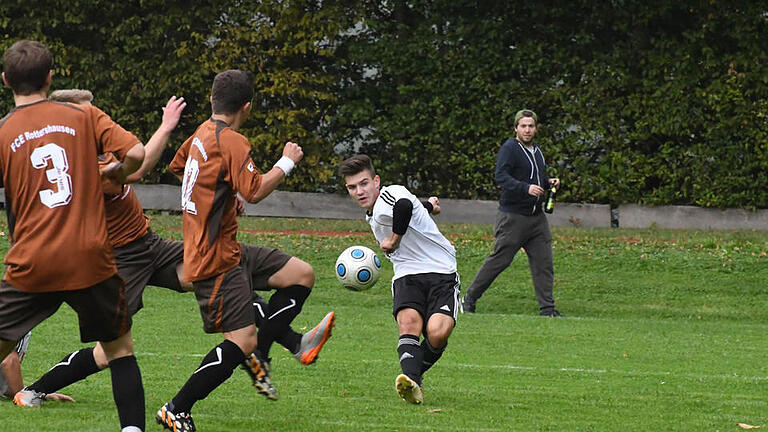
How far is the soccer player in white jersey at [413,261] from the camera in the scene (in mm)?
6965

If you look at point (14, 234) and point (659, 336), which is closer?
point (14, 234)

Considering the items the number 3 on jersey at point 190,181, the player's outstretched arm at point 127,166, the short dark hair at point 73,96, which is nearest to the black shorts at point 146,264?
the short dark hair at point 73,96

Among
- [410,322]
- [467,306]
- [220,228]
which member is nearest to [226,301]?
[220,228]

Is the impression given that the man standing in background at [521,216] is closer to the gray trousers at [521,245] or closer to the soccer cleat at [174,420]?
the gray trousers at [521,245]

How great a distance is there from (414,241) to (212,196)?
1.89 meters

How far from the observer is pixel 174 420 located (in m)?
5.50

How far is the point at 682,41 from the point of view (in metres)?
20.0

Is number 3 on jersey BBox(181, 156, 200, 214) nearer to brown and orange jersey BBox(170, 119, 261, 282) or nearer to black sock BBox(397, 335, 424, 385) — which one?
brown and orange jersey BBox(170, 119, 261, 282)

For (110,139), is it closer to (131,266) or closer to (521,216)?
(131,266)

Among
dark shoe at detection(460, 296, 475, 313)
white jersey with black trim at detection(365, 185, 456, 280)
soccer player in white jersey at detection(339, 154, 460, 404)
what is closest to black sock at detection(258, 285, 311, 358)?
soccer player in white jersey at detection(339, 154, 460, 404)

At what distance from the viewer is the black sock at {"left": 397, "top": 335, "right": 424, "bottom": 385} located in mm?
6746

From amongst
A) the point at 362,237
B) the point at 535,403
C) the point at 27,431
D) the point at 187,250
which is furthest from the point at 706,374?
the point at 362,237

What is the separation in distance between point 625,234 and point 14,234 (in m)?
14.9

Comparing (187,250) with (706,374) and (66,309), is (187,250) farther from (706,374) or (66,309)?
(66,309)
